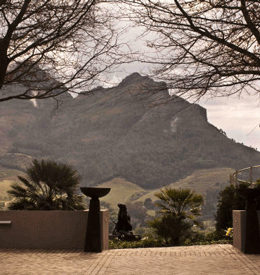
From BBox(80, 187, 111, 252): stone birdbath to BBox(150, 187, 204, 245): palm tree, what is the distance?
4.90 metres

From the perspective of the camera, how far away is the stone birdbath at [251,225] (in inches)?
387

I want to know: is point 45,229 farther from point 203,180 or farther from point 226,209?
point 203,180

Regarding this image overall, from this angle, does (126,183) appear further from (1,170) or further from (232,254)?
(232,254)

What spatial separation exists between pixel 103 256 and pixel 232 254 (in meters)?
2.60

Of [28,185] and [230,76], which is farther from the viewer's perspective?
[28,185]

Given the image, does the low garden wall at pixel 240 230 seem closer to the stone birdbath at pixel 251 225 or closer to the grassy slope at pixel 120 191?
the stone birdbath at pixel 251 225

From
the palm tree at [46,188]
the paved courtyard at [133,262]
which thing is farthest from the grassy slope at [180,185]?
the paved courtyard at [133,262]

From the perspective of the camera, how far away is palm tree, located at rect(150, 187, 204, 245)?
48.8 ft

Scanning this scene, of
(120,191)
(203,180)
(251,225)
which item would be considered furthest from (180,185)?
(251,225)

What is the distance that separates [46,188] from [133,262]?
18.2ft

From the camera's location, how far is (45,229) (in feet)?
35.3

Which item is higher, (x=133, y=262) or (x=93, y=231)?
(x=93, y=231)

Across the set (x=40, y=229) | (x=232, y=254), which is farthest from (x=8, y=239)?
(x=232, y=254)

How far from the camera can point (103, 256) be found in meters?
9.41
